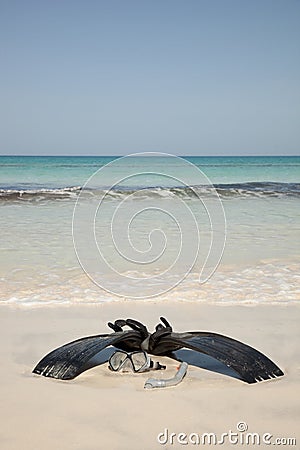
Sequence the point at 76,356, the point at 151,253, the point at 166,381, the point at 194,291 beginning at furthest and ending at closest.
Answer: the point at 151,253 → the point at 194,291 → the point at 76,356 → the point at 166,381

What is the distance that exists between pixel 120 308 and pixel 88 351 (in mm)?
1754

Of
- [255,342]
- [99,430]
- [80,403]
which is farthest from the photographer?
[255,342]

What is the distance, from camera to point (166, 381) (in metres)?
3.20

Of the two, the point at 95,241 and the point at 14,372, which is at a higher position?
the point at 95,241

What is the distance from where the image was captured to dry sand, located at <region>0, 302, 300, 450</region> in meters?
2.64

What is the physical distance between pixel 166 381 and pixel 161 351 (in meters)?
0.36

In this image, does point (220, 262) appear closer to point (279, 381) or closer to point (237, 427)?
point (279, 381)

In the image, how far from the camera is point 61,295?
5379 mm

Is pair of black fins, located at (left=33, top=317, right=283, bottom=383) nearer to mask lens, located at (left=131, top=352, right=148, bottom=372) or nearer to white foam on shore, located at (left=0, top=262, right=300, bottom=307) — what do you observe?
mask lens, located at (left=131, top=352, right=148, bottom=372)

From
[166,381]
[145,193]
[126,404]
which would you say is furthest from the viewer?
[145,193]

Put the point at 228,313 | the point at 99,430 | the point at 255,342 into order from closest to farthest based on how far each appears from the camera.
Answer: the point at 99,430 → the point at 255,342 → the point at 228,313

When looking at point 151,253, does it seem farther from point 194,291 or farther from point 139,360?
point 139,360

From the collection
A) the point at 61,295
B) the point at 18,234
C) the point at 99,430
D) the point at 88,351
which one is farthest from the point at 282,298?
the point at 18,234

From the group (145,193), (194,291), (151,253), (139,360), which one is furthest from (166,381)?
(145,193)
